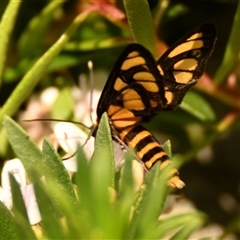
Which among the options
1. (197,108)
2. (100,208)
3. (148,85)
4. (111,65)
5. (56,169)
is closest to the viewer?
(100,208)

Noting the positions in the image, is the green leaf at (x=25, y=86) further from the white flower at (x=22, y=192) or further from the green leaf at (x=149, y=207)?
the green leaf at (x=149, y=207)

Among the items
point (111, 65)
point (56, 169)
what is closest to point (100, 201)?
point (56, 169)

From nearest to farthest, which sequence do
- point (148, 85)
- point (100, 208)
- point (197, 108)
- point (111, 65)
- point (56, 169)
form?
1. point (100, 208)
2. point (56, 169)
3. point (148, 85)
4. point (197, 108)
5. point (111, 65)

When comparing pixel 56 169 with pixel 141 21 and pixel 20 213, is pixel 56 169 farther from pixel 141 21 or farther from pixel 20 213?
pixel 141 21

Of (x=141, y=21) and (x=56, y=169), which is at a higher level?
(x=141, y=21)

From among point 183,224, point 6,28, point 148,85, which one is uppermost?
point 6,28

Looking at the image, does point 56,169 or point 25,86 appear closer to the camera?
point 56,169

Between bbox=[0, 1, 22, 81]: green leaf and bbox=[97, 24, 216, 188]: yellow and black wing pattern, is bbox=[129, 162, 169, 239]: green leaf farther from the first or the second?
bbox=[0, 1, 22, 81]: green leaf
